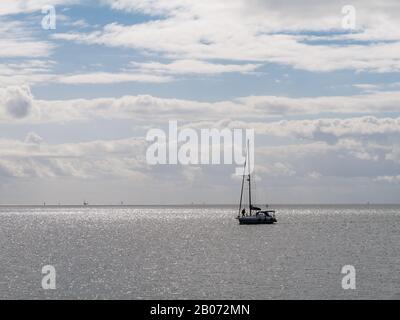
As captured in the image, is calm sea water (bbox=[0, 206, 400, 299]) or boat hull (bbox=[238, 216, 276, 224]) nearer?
calm sea water (bbox=[0, 206, 400, 299])

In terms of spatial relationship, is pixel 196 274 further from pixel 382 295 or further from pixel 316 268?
pixel 382 295

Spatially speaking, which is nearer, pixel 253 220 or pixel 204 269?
pixel 204 269

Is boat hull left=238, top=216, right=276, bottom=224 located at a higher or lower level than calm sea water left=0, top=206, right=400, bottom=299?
higher

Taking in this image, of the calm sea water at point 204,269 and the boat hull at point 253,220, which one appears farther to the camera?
the boat hull at point 253,220

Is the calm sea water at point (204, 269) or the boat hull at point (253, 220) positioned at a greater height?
the boat hull at point (253, 220)

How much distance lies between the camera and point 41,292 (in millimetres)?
64562

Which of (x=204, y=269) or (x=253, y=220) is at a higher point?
(x=253, y=220)
